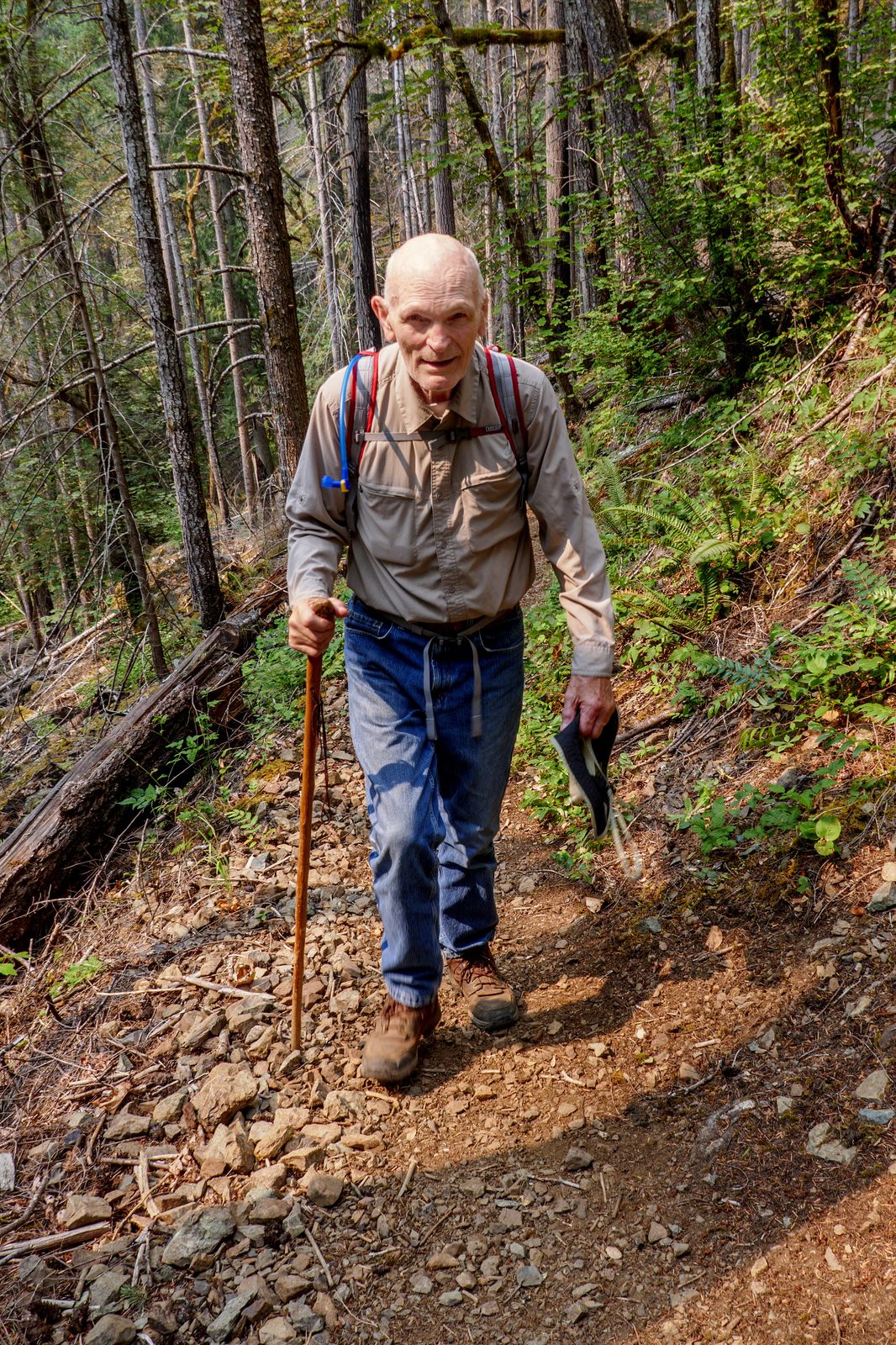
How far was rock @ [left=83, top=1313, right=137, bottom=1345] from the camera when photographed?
2.26 m

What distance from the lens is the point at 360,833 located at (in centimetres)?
493

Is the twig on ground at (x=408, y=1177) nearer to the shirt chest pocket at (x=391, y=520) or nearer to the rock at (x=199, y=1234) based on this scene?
the rock at (x=199, y=1234)

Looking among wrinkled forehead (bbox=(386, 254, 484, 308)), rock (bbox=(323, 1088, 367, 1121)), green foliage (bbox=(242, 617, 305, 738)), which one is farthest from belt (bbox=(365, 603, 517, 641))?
green foliage (bbox=(242, 617, 305, 738))

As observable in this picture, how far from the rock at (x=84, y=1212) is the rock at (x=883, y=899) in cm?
276

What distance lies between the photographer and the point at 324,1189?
2.66 m

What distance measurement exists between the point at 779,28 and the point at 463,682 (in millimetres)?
5513

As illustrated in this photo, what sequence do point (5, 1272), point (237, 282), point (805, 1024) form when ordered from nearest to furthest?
point (5, 1272) → point (805, 1024) → point (237, 282)

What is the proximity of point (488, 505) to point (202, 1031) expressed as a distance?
2.34 metres

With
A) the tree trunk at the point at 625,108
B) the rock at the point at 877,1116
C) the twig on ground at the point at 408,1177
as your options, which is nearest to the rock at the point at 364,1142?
the twig on ground at the point at 408,1177

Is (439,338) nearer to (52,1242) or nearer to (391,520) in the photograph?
(391,520)

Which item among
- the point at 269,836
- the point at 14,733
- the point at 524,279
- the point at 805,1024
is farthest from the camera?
the point at 524,279

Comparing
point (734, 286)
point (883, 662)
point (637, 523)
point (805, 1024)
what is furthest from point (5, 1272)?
point (734, 286)

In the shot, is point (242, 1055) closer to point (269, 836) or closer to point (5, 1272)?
point (5, 1272)

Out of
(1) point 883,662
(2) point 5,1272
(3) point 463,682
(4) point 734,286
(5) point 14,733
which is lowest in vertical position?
(5) point 14,733
